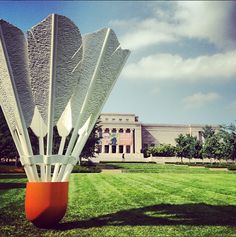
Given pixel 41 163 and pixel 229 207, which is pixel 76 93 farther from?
pixel 229 207

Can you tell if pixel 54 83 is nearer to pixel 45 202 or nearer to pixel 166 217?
pixel 45 202

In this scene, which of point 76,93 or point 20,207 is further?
point 20,207

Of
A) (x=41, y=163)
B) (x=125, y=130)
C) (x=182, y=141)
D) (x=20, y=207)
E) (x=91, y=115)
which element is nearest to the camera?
(x=41, y=163)

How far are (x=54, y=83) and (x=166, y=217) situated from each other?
11.3ft

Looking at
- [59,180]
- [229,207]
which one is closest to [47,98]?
[59,180]

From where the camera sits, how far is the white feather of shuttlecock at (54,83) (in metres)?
5.57

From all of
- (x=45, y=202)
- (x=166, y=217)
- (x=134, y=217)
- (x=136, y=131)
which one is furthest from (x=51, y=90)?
(x=136, y=131)

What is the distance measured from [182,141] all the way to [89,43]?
2034 inches

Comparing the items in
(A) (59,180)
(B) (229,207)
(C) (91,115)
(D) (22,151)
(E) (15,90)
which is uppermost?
(E) (15,90)

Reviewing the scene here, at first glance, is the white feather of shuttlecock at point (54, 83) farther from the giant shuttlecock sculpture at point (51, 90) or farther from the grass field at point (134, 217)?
the grass field at point (134, 217)

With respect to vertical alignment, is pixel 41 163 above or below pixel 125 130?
below

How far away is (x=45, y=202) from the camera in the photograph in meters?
5.21

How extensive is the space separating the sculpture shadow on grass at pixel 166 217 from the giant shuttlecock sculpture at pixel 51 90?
0.76 m

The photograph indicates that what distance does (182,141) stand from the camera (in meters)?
56.2
